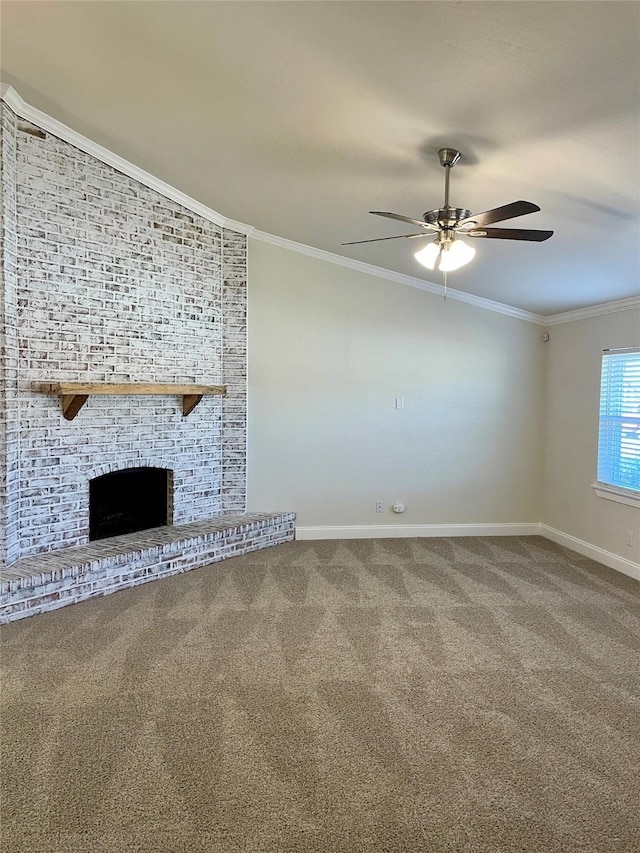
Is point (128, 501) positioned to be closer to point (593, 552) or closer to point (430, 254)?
point (430, 254)

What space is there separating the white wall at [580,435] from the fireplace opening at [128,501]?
3845mm

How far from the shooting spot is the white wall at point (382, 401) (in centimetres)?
533

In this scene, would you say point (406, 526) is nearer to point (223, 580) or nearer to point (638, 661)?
point (223, 580)

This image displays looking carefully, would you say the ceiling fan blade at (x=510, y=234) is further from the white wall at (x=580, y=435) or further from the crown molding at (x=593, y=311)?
the white wall at (x=580, y=435)

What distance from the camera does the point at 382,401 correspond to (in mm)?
5562

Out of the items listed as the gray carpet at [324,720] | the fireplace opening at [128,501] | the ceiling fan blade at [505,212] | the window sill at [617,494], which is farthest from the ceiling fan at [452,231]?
the fireplace opening at [128,501]

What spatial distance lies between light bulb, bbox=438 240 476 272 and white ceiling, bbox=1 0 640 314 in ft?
1.48

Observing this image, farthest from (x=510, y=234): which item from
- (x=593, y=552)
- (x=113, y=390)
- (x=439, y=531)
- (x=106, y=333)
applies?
(x=439, y=531)

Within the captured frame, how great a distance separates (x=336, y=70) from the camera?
233 centimetres

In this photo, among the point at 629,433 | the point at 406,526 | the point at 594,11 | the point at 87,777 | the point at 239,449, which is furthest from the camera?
the point at 406,526

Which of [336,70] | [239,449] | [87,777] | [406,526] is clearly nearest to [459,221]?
[336,70]

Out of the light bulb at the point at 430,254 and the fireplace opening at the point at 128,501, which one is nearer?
the light bulb at the point at 430,254

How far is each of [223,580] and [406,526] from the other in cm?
215

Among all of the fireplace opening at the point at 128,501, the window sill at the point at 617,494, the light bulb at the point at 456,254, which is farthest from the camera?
the window sill at the point at 617,494
